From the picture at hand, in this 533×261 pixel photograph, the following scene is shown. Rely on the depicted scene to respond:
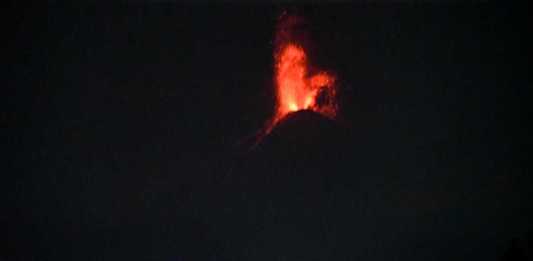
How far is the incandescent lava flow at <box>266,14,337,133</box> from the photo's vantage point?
833cm

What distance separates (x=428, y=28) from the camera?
26.7 feet

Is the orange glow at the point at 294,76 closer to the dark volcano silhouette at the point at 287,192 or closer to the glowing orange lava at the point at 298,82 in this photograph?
the glowing orange lava at the point at 298,82

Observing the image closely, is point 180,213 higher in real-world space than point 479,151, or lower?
lower

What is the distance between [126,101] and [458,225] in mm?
5373

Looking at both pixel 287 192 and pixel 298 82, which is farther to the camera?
pixel 298 82

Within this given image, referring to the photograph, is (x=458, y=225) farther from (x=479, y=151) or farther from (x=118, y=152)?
(x=118, y=152)

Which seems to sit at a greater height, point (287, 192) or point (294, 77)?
point (294, 77)

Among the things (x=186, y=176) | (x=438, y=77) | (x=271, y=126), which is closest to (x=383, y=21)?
(x=438, y=77)

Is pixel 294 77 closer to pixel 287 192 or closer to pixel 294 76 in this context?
pixel 294 76

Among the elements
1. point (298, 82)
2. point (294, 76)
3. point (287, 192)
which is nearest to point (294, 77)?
point (294, 76)

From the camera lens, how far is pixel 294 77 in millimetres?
8672

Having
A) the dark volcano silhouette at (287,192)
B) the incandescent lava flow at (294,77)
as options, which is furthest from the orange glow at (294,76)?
the dark volcano silhouette at (287,192)

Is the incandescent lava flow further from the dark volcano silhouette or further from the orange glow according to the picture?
the dark volcano silhouette

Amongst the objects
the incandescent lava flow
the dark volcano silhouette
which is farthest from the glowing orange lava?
the dark volcano silhouette
